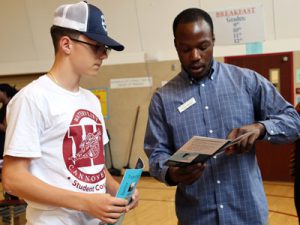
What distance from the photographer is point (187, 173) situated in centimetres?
161

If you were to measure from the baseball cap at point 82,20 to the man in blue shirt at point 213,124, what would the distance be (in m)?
0.40

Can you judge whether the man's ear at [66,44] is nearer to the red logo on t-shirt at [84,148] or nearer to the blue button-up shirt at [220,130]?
the red logo on t-shirt at [84,148]

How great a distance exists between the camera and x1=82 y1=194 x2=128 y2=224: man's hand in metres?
1.41

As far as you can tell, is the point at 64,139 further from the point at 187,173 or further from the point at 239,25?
the point at 239,25

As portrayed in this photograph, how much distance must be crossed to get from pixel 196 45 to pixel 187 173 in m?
0.57

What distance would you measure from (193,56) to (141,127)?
5.96m

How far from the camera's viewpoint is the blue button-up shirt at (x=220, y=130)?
1.71 m

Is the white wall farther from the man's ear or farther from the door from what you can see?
the man's ear

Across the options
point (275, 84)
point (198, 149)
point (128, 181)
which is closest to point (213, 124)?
point (198, 149)

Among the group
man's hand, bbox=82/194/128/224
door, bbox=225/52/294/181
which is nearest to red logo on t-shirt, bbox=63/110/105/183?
man's hand, bbox=82/194/128/224

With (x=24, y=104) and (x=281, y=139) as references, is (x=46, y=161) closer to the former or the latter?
(x=24, y=104)

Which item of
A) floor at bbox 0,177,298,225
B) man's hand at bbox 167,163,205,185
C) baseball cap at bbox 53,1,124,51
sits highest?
baseball cap at bbox 53,1,124,51

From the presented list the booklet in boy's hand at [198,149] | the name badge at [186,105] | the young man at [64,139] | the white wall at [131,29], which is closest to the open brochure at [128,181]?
the young man at [64,139]

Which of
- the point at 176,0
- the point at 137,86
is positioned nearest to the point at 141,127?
the point at 137,86
